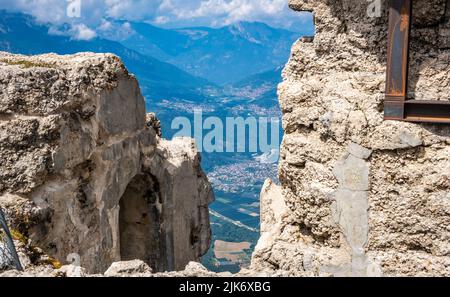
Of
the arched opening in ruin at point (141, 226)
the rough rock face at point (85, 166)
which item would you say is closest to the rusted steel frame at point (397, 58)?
the rough rock face at point (85, 166)

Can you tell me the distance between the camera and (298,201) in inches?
198

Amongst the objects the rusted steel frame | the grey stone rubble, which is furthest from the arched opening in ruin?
the rusted steel frame

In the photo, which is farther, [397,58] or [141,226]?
[141,226]

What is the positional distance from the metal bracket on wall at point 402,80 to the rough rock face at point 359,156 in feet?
0.26

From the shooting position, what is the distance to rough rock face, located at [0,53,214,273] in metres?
7.23

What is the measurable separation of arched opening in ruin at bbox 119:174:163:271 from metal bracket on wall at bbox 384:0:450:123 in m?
9.32

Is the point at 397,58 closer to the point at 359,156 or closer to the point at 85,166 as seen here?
the point at 359,156

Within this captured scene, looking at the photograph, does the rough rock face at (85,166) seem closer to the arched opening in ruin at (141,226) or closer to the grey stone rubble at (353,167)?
the arched opening in ruin at (141,226)

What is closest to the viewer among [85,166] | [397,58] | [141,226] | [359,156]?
[397,58]

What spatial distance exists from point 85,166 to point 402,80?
588 centimetres

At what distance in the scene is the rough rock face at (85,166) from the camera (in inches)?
285

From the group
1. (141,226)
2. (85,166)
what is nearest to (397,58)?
(85,166)

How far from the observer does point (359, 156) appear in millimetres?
4648

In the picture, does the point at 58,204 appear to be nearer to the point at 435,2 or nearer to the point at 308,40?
the point at 308,40
